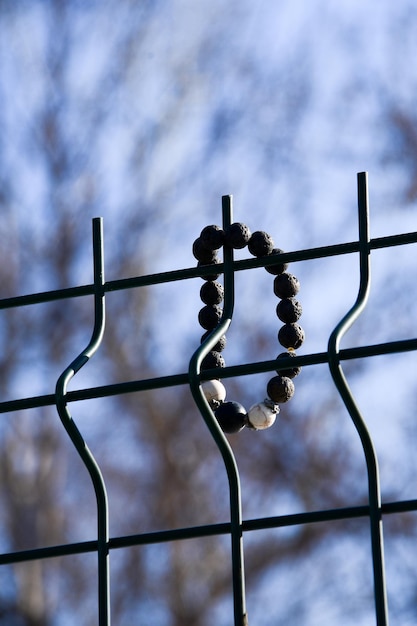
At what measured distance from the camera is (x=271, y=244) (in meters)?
2.05

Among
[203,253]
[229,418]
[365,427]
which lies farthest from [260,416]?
[365,427]

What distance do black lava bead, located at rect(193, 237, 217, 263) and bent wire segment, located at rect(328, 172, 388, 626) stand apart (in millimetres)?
257

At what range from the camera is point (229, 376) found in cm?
185

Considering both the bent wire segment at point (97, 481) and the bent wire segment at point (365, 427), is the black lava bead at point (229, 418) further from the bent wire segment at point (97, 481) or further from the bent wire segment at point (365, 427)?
the bent wire segment at point (365, 427)

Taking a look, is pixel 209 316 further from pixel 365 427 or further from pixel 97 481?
pixel 365 427

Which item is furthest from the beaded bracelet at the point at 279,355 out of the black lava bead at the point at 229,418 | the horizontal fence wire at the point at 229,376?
the horizontal fence wire at the point at 229,376

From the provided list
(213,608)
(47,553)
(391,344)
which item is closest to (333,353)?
(391,344)

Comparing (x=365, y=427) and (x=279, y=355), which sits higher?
(x=279, y=355)

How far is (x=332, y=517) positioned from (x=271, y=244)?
458mm

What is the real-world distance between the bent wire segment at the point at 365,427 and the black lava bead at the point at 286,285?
28 centimetres

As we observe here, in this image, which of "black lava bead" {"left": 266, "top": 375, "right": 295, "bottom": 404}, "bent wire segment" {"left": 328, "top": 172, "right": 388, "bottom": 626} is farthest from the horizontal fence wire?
"black lava bead" {"left": 266, "top": 375, "right": 295, "bottom": 404}

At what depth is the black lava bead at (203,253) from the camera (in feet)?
6.73

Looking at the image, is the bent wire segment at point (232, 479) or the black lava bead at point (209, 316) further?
the black lava bead at point (209, 316)

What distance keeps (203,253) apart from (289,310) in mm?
180
